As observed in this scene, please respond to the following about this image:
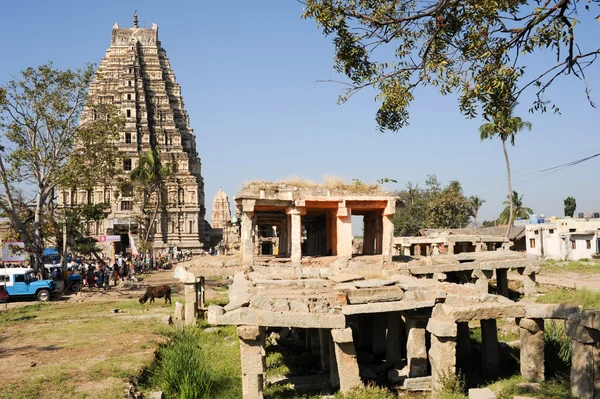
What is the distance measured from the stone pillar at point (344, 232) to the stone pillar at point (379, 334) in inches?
125

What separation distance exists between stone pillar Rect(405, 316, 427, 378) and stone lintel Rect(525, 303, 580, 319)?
79.6 inches

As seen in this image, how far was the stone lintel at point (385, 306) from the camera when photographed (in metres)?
9.30

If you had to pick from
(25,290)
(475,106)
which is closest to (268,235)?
(25,290)

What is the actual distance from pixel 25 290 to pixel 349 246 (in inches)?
659

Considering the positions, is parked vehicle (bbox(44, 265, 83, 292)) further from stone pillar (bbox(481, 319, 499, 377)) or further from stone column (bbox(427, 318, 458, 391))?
stone column (bbox(427, 318, 458, 391))

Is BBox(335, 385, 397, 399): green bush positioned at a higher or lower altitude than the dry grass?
lower

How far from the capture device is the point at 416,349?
10.6 meters

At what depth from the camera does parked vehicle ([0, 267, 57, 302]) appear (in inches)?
968

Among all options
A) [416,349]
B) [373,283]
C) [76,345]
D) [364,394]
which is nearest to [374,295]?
[373,283]

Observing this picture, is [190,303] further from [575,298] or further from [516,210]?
[516,210]

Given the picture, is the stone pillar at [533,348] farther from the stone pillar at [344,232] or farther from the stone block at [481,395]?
the stone pillar at [344,232]

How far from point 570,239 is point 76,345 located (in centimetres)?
3458

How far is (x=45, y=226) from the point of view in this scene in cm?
2992

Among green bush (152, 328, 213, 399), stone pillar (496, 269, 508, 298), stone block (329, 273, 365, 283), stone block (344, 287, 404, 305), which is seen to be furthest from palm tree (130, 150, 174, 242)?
stone block (344, 287, 404, 305)
